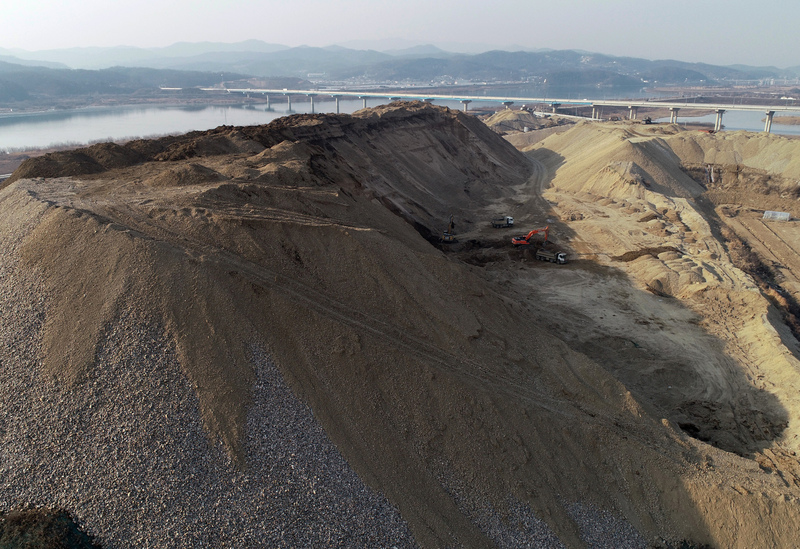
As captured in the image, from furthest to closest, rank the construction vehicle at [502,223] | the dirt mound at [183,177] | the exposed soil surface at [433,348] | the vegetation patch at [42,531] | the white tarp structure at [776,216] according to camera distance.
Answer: the white tarp structure at [776,216]
the construction vehicle at [502,223]
the dirt mound at [183,177]
the exposed soil surface at [433,348]
the vegetation patch at [42,531]

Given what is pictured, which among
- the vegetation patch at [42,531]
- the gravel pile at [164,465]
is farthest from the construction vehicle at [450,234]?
the vegetation patch at [42,531]

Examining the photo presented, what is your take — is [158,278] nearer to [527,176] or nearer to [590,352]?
[590,352]

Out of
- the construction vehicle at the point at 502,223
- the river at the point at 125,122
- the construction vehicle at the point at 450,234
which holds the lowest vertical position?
the construction vehicle at the point at 450,234

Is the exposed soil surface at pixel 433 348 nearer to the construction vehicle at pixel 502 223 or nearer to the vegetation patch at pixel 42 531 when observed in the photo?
the vegetation patch at pixel 42 531

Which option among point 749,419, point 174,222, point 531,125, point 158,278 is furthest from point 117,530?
point 531,125

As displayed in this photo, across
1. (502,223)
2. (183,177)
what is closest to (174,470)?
(183,177)

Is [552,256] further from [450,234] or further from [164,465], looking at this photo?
[164,465]

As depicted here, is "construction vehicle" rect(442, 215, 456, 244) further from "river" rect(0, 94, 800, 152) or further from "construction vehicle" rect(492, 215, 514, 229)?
"river" rect(0, 94, 800, 152)
